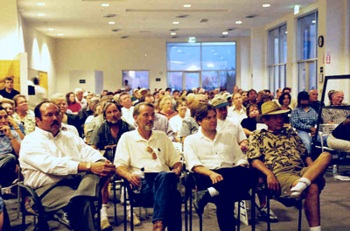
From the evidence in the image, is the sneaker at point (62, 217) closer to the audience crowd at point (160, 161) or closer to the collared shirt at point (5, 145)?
the audience crowd at point (160, 161)

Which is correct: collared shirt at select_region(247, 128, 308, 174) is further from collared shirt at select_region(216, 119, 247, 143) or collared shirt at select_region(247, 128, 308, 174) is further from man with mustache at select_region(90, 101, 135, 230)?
man with mustache at select_region(90, 101, 135, 230)

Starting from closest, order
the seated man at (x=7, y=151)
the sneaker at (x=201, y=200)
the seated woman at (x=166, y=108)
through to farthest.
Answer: the sneaker at (x=201, y=200)
the seated man at (x=7, y=151)
the seated woman at (x=166, y=108)

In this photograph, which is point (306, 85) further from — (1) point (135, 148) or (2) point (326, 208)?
(1) point (135, 148)

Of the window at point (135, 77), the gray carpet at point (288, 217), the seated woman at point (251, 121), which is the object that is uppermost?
the window at point (135, 77)

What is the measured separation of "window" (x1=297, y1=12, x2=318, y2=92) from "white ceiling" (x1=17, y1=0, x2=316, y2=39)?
0.65 m

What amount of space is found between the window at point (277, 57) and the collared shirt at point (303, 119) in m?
9.49

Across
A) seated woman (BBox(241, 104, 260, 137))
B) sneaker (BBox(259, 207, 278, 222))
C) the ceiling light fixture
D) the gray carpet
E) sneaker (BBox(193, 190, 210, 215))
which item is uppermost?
the ceiling light fixture

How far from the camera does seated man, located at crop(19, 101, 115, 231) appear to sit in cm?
348

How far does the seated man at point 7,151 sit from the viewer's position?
4.93 metres

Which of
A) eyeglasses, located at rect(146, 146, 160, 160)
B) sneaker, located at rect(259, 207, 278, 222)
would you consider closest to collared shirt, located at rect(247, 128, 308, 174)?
eyeglasses, located at rect(146, 146, 160, 160)

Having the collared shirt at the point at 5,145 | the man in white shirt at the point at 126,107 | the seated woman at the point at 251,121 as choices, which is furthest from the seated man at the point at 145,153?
the man in white shirt at the point at 126,107

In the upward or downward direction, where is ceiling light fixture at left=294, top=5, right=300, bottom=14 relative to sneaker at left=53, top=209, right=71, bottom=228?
upward

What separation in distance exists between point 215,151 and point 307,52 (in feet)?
36.7

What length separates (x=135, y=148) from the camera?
4191 millimetres
